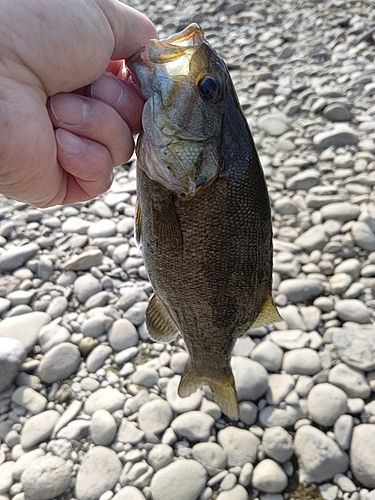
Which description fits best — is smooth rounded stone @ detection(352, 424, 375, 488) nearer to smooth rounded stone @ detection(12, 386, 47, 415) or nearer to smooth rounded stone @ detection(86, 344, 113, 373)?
smooth rounded stone @ detection(86, 344, 113, 373)

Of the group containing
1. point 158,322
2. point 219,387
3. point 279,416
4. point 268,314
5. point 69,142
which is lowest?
point 279,416

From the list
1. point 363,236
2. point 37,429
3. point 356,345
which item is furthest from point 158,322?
point 363,236

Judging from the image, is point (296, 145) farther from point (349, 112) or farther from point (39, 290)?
point (39, 290)

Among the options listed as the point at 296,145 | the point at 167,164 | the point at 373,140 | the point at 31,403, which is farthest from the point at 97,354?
the point at 373,140

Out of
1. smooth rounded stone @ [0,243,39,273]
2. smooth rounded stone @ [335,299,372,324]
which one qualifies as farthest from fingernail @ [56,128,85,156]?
smooth rounded stone @ [0,243,39,273]

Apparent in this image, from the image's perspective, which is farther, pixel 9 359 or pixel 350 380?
pixel 9 359

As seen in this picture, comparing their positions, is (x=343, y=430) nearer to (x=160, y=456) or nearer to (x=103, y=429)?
(x=160, y=456)

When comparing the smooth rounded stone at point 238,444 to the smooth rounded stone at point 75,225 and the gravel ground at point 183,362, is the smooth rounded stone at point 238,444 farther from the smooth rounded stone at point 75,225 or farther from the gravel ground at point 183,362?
the smooth rounded stone at point 75,225

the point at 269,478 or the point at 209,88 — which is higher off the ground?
the point at 209,88
